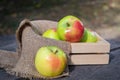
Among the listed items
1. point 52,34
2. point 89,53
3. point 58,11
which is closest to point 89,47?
point 89,53

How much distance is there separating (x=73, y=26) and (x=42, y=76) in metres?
0.29

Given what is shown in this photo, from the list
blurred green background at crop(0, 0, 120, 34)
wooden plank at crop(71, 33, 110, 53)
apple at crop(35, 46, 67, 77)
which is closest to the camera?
apple at crop(35, 46, 67, 77)

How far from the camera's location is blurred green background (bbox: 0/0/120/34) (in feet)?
16.4

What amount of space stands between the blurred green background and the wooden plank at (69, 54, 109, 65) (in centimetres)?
345

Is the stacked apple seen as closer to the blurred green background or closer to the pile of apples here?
the pile of apples

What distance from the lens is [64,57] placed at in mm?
1147

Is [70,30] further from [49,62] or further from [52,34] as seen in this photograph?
[49,62]

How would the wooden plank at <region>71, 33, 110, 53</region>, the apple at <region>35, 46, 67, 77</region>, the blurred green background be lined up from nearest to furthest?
the apple at <region>35, 46, 67, 77</region>
the wooden plank at <region>71, 33, 110, 53</region>
the blurred green background

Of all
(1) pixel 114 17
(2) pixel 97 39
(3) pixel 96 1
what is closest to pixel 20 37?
(2) pixel 97 39

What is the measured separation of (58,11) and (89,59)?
450 cm

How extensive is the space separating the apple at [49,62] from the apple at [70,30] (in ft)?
Answer: 0.48

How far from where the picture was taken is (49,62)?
3.64ft

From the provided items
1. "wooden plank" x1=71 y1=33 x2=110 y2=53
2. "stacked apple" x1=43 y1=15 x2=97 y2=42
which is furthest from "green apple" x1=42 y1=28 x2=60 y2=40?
"wooden plank" x1=71 y1=33 x2=110 y2=53

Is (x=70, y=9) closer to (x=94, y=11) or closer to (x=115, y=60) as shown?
(x=94, y=11)
